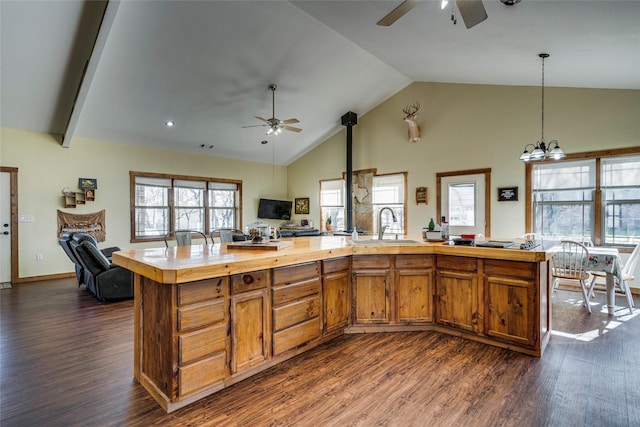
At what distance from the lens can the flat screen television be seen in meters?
8.81

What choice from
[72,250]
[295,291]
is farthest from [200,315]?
[72,250]

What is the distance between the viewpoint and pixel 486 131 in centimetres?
583

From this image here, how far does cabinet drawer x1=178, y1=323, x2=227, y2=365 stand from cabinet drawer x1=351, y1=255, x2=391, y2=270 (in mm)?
1450

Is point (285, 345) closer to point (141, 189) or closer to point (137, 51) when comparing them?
point (137, 51)

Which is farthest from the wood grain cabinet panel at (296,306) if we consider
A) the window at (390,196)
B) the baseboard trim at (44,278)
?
the baseboard trim at (44,278)

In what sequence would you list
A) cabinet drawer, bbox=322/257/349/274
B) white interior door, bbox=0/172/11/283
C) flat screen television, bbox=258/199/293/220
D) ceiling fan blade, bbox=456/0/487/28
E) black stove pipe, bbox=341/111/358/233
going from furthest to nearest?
flat screen television, bbox=258/199/293/220 → black stove pipe, bbox=341/111/358/233 → white interior door, bbox=0/172/11/283 → cabinet drawer, bbox=322/257/349/274 → ceiling fan blade, bbox=456/0/487/28

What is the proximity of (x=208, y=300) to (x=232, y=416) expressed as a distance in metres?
0.70

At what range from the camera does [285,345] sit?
2.56 m

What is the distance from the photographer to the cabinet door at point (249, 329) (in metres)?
2.21

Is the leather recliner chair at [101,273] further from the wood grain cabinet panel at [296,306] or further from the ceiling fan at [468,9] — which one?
the ceiling fan at [468,9]

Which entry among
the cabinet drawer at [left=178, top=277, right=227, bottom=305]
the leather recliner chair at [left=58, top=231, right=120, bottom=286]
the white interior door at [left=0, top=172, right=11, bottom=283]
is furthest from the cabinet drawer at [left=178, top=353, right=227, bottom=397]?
the white interior door at [left=0, top=172, right=11, bottom=283]

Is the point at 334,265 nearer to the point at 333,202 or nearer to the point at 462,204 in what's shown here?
the point at 462,204

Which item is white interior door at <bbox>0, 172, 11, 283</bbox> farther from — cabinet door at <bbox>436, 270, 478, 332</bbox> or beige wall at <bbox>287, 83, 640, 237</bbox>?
cabinet door at <bbox>436, 270, 478, 332</bbox>

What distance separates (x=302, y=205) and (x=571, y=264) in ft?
21.2
